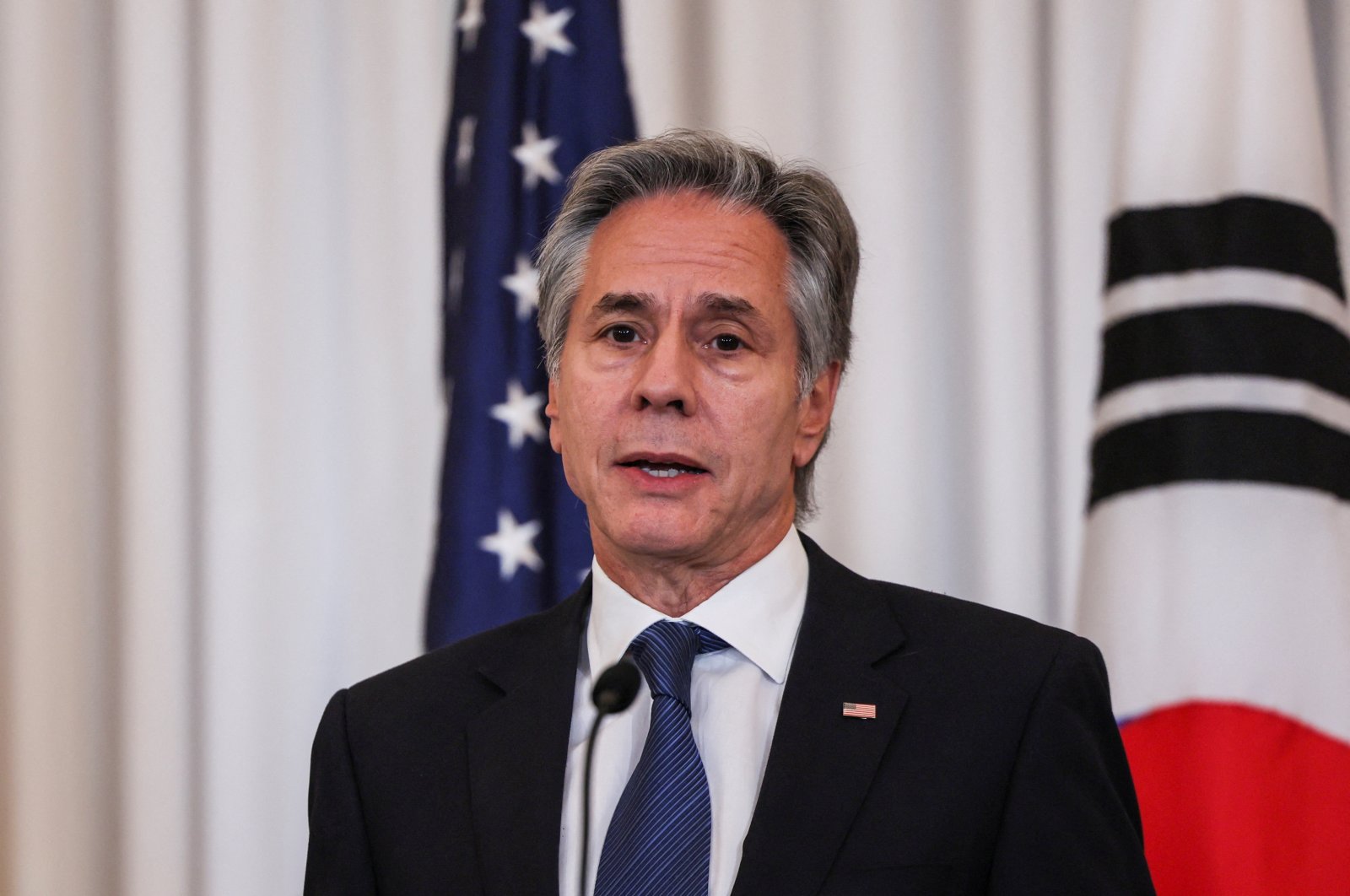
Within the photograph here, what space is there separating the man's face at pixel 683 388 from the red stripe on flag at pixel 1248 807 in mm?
826

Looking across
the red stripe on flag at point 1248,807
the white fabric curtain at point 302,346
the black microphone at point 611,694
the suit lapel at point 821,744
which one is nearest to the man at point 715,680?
the suit lapel at point 821,744

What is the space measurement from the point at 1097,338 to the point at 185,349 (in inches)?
72.5

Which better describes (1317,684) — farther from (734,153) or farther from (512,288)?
(512,288)

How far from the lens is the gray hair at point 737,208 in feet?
6.44

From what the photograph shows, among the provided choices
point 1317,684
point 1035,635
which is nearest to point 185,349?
point 1035,635

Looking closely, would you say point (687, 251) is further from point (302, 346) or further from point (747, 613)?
A: point (302, 346)

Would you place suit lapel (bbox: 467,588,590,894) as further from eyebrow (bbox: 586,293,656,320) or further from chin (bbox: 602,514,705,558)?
eyebrow (bbox: 586,293,656,320)

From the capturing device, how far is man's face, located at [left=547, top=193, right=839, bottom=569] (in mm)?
1782

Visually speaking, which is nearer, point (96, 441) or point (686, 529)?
point (686, 529)

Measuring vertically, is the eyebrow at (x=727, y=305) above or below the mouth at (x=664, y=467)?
above

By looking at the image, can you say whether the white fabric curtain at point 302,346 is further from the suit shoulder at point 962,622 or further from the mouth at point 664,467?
the mouth at point 664,467

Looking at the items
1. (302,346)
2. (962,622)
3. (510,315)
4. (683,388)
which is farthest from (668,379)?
(302,346)

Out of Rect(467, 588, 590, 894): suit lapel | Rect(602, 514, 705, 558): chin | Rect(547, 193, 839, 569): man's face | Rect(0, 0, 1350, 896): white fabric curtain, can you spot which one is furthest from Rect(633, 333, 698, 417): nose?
Rect(0, 0, 1350, 896): white fabric curtain

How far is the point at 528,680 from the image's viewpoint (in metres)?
1.85
